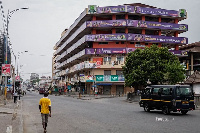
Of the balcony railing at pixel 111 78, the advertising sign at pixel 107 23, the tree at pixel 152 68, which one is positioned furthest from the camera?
the balcony railing at pixel 111 78

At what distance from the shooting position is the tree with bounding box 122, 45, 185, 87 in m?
40.8

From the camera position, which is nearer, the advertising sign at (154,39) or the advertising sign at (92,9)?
the advertising sign at (154,39)

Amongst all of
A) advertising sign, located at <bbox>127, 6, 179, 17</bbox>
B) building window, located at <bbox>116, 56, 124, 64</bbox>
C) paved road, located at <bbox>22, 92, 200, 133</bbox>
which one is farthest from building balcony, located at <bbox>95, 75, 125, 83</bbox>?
paved road, located at <bbox>22, 92, 200, 133</bbox>

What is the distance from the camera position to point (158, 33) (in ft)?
229

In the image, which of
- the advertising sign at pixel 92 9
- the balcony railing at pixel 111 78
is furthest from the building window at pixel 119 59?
the advertising sign at pixel 92 9

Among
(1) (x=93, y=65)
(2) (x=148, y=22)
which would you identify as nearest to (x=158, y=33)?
(2) (x=148, y=22)

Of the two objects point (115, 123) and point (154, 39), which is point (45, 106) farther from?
point (154, 39)

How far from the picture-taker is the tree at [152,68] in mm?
40812

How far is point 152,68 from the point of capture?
41.7 metres

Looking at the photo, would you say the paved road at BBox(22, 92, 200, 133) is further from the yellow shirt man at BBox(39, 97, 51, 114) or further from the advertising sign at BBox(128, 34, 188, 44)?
the advertising sign at BBox(128, 34, 188, 44)

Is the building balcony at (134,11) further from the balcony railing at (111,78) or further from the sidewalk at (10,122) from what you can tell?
the sidewalk at (10,122)

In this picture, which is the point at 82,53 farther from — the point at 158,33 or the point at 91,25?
the point at 158,33

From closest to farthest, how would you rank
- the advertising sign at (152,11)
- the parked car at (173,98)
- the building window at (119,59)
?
the parked car at (173,98)
the advertising sign at (152,11)
the building window at (119,59)

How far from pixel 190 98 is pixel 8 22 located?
75.1 ft
